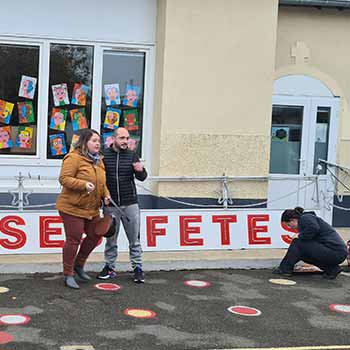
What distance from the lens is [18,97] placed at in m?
9.45

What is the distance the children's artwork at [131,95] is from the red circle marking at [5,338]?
5.61 metres

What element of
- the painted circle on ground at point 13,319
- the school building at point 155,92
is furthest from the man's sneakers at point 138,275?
the school building at point 155,92

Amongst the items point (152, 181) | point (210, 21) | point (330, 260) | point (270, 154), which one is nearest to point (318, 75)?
point (270, 154)

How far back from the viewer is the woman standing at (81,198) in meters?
6.16

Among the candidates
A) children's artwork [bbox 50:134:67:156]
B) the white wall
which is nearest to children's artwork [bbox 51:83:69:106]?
children's artwork [bbox 50:134:67:156]

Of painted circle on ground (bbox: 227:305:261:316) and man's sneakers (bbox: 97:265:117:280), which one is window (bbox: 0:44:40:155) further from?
painted circle on ground (bbox: 227:305:261:316)

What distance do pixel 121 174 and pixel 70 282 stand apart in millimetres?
1286

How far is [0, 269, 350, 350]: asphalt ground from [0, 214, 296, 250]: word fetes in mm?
863

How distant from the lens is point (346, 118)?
1052 cm

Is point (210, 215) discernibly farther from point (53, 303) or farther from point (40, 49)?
point (40, 49)

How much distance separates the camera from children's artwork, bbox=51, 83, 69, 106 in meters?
9.54

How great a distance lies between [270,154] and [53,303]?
5.68 m

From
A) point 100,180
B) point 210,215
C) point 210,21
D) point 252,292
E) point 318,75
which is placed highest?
point 210,21

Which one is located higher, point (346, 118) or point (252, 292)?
point (346, 118)
